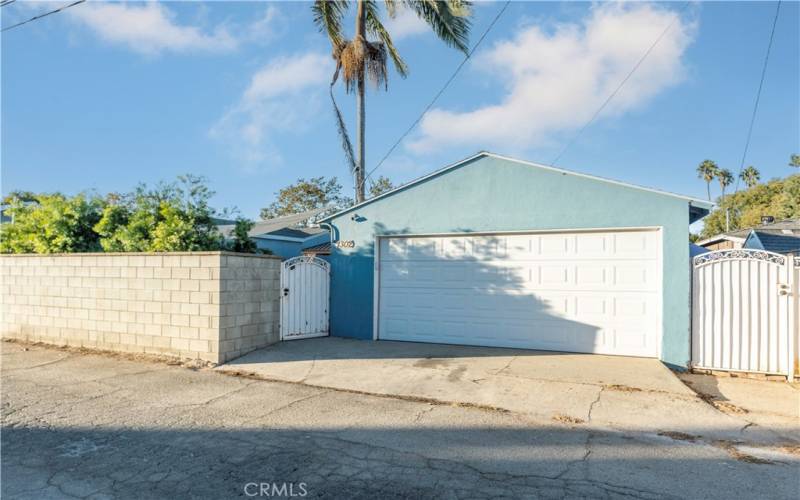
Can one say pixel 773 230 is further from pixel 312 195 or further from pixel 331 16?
pixel 312 195

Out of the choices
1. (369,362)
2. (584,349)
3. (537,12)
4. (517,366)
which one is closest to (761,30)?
(537,12)

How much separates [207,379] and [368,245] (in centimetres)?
423

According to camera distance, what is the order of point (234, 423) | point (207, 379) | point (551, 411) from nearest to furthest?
point (234, 423) → point (551, 411) → point (207, 379)

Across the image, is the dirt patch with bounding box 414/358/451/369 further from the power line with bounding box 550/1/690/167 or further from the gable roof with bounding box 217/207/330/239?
the gable roof with bounding box 217/207/330/239

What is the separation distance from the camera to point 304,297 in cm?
891

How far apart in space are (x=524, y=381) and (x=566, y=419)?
1.36 metres

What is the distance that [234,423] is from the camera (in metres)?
4.36

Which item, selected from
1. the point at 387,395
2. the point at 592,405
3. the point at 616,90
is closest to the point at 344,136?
the point at 616,90

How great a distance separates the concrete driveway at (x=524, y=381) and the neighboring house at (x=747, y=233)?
15.2 meters

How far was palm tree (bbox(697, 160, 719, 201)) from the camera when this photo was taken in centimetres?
4975

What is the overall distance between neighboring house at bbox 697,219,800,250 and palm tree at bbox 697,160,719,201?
32.6 metres

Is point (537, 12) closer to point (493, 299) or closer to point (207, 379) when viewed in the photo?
point (493, 299)

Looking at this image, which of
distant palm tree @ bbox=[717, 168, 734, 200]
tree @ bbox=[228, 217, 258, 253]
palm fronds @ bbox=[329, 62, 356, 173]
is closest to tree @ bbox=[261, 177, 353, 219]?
palm fronds @ bbox=[329, 62, 356, 173]

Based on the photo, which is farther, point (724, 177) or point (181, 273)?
point (724, 177)
